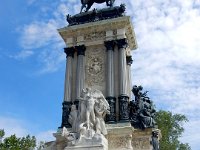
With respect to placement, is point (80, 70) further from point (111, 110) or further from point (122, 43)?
point (111, 110)

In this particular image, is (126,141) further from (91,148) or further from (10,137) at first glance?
(10,137)

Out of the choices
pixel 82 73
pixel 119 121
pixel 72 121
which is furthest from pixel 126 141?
pixel 82 73

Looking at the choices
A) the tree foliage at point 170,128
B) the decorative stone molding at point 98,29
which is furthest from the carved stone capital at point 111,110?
the tree foliage at point 170,128

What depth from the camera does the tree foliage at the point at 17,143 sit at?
95.6 ft

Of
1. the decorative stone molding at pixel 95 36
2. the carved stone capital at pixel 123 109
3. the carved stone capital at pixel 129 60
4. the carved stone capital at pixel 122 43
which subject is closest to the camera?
the carved stone capital at pixel 123 109

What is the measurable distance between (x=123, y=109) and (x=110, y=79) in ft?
5.47

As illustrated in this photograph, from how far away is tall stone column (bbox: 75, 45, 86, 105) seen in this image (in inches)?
692

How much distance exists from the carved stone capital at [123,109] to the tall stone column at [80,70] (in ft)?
6.82

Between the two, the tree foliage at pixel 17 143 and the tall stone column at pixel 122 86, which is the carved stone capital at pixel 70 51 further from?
the tree foliage at pixel 17 143

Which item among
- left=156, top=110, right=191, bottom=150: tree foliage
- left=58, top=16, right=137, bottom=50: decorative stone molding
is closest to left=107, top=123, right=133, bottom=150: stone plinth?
left=58, top=16, right=137, bottom=50: decorative stone molding

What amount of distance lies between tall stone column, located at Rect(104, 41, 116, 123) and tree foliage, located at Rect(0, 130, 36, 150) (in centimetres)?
1494

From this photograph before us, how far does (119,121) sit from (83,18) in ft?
20.7

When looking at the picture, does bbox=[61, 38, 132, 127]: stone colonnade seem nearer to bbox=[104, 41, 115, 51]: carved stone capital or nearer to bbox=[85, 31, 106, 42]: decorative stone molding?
bbox=[104, 41, 115, 51]: carved stone capital

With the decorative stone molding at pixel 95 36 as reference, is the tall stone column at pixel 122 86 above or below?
below
